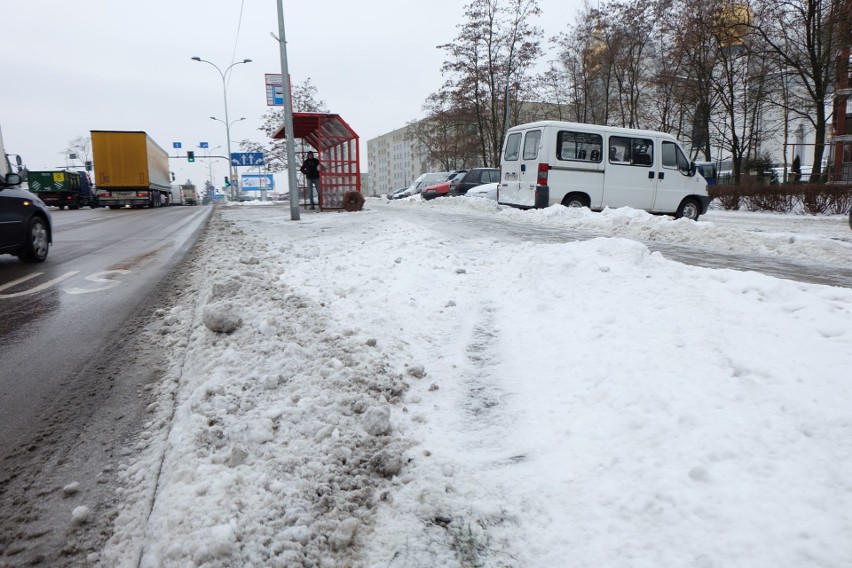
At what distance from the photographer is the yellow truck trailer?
27359 mm

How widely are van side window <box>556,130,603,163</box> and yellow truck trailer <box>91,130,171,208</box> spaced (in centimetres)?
2519

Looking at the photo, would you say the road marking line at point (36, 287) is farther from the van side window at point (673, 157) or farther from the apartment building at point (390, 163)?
the apartment building at point (390, 163)

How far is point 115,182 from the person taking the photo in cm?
2800

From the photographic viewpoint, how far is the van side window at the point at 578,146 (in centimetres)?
1188

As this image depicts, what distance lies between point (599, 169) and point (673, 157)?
212cm

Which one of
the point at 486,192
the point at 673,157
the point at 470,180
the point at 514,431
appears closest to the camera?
the point at 514,431

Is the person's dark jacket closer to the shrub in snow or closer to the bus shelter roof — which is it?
the bus shelter roof

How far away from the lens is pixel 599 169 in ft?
40.0

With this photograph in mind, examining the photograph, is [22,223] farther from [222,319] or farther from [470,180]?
[470,180]

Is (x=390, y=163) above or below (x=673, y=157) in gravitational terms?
above

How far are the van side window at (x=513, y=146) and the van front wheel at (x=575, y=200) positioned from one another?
1695mm

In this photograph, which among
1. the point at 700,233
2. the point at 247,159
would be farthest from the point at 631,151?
the point at 247,159

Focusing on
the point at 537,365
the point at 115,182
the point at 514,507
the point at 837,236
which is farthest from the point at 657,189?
the point at 115,182

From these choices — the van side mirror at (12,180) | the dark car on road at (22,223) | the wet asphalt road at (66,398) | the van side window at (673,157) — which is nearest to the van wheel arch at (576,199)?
the van side window at (673,157)
